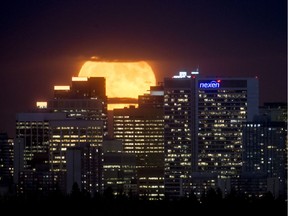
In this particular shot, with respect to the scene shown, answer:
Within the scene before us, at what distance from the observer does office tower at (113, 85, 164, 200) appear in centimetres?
7406

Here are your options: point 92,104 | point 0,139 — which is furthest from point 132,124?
point 0,139

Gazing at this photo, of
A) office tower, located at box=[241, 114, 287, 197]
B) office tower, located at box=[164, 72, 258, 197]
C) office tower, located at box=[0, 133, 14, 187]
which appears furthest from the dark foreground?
office tower, located at box=[164, 72, 258, 197]

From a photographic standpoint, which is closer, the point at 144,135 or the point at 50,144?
the point at 50,144

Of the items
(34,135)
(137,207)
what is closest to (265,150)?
(34,135)

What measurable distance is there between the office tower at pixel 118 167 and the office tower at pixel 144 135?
0.30m

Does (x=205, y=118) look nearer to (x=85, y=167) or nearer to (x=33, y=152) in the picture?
(x=33, y=152)

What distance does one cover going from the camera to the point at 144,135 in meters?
77.8

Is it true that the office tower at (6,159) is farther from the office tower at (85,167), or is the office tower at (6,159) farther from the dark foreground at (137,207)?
the dark foreground at (137,207)

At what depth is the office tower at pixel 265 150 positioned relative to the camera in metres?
68.8

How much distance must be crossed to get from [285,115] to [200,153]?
4.75 m

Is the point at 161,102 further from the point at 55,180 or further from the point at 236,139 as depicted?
the point at 55,180

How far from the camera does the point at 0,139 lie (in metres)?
74.4

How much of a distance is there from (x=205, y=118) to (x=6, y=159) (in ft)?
29.2

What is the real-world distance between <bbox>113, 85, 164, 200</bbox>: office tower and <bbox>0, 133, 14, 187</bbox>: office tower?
15.5ft
